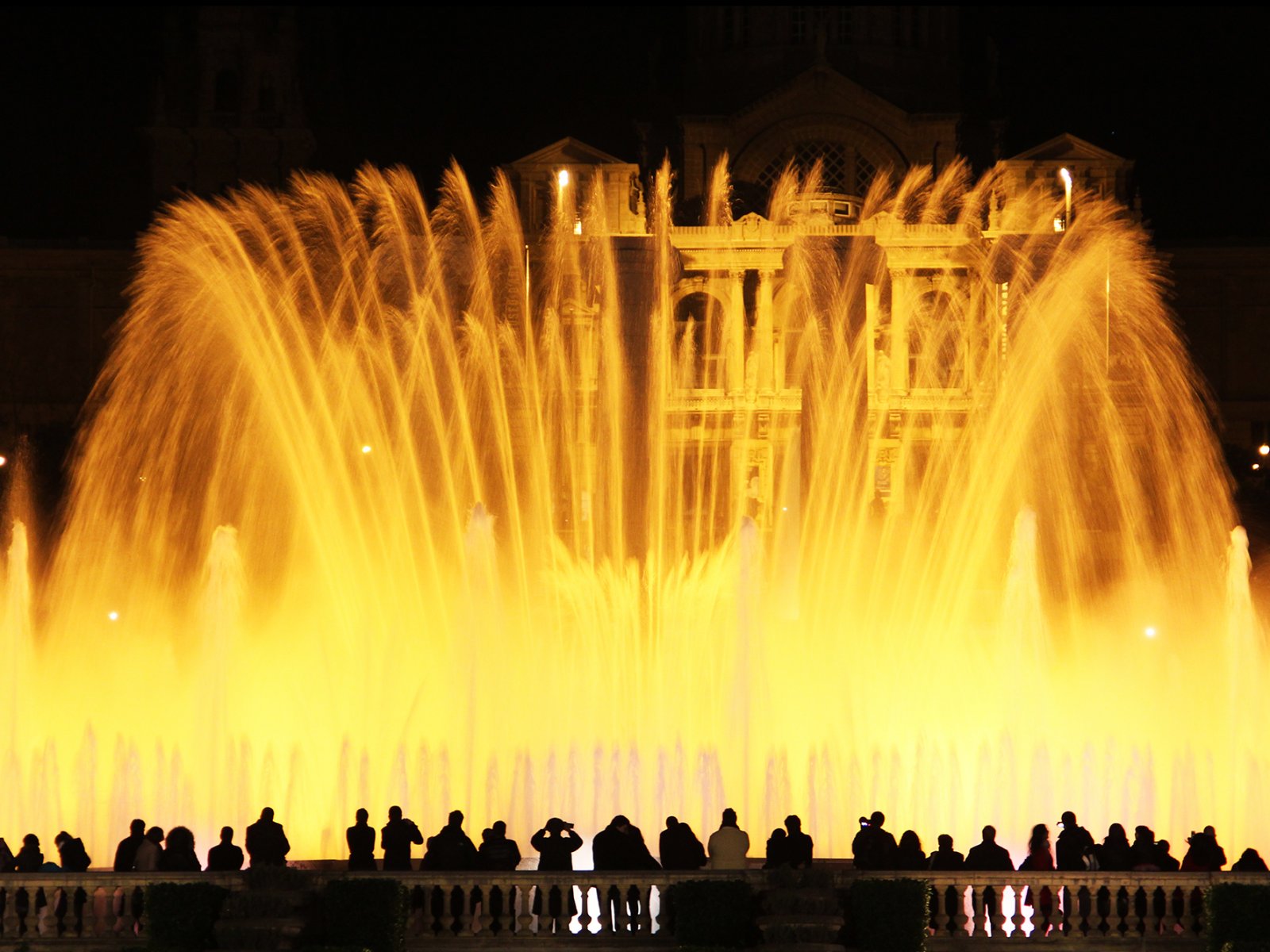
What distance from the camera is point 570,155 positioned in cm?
6194

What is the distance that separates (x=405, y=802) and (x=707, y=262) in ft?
107

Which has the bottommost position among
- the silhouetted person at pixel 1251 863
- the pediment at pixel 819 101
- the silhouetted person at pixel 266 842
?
the silhouetted person at pixel 1251 863

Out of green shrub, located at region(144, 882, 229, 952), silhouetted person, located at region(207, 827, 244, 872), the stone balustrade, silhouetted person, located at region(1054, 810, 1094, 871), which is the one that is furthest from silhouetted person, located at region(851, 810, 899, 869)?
green shrub, located at region(144, 882, 229, 952)

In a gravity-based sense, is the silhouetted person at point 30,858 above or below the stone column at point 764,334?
below

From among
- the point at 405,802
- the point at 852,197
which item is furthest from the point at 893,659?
the point at 852,197

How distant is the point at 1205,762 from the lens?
26.5m

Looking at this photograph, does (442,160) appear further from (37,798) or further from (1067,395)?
(37,798)

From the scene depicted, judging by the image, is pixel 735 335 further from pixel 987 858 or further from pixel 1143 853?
pixel 987 858

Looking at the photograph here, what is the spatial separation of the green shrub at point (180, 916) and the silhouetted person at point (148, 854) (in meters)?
1.70

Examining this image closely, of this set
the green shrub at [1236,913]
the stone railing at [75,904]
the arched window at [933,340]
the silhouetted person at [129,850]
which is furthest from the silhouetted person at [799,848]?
the arched window at [933,340]

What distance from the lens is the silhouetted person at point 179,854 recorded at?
1989cm

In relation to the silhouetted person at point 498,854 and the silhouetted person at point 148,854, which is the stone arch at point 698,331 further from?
the silhouetted person at point 148,854

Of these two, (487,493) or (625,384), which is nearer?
(487,493)

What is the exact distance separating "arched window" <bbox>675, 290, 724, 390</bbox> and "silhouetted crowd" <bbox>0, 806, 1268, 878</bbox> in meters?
37.0
